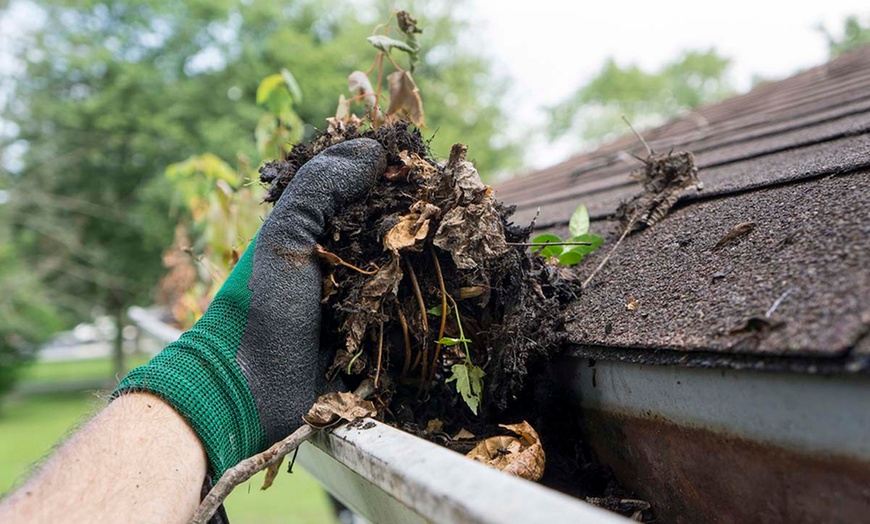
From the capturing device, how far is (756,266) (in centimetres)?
84

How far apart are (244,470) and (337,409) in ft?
0.57

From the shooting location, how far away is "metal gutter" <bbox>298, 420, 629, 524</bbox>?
54cm

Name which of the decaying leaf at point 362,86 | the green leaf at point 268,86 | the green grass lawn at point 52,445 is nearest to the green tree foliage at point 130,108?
the green grass lawn at point 52,445

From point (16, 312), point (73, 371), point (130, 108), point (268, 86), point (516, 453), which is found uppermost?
point (130, 108)

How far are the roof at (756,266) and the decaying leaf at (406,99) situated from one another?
57cm

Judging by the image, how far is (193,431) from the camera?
0.98m

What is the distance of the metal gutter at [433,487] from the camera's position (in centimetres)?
54

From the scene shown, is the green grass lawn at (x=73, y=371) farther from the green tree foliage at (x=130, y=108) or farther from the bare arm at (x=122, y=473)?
the bare arm at (x=122, y=473)

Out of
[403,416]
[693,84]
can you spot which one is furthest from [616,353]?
[693,84]

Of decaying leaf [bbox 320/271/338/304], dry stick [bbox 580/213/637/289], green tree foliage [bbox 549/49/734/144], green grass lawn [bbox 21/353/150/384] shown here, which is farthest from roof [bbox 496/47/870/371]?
green tree foliage [bbox 549/49/734/144]

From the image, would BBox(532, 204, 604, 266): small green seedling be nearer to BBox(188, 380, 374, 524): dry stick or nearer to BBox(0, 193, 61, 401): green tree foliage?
BBox(188, 380, 374, 524): dry stick

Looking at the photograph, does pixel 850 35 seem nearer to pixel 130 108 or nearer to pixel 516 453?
pixel 516 453

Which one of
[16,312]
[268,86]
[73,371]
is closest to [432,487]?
[268,86]

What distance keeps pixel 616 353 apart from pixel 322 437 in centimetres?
51
